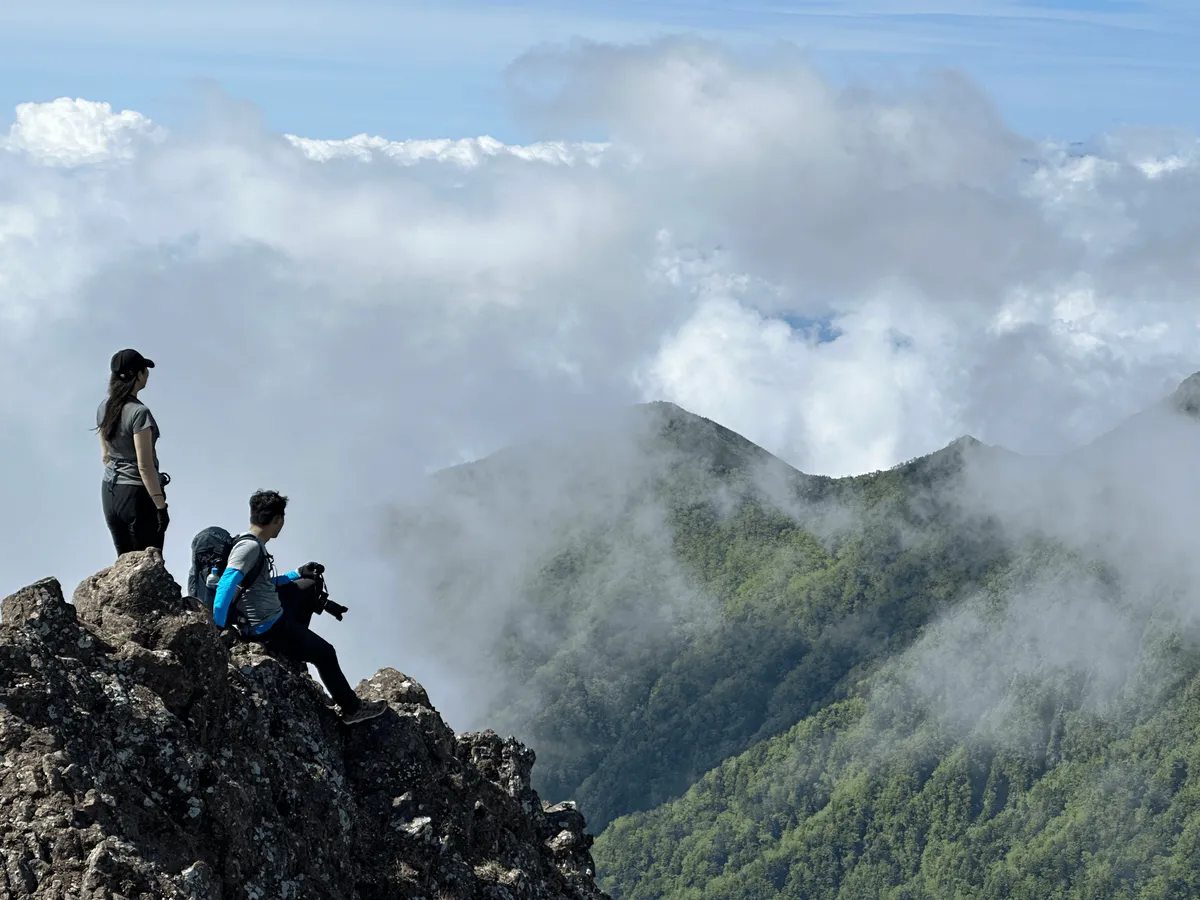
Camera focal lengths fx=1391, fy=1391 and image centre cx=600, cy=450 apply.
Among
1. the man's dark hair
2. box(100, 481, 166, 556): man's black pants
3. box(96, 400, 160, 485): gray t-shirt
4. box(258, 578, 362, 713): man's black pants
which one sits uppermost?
box(96, 400, 160, 485): gray t-shirt

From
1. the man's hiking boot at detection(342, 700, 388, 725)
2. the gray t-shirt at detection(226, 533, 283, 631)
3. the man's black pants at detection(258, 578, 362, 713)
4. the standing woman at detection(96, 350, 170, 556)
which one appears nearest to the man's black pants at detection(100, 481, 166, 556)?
the standing woman at detection(96, 350, 170, 556)

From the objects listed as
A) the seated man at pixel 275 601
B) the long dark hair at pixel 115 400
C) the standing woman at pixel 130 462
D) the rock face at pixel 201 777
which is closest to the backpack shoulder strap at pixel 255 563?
the seated man at pixel 275 601

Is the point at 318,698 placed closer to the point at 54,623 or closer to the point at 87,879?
the point at 54,623

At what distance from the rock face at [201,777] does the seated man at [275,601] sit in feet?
1.73

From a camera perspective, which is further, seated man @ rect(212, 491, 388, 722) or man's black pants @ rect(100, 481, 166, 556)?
man's black pants @ rect(100, 481, 166, 556)

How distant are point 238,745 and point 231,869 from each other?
3334mm

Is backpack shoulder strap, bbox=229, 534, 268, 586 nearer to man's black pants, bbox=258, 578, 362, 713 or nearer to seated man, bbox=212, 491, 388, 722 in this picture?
seated man, bbox=212, 491, 388, 722

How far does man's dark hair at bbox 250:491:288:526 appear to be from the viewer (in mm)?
28281

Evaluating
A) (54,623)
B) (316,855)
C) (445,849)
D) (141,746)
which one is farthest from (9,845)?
(445,849)

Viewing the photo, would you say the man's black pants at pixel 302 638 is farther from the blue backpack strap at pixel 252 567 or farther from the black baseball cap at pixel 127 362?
the black baseball cap at pixel 127 362

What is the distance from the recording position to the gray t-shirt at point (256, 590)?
28.1 m

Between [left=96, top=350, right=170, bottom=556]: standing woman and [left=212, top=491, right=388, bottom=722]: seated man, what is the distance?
7.00 feet

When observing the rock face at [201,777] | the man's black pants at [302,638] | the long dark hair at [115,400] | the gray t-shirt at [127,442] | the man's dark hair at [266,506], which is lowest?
the rock face at [201,777]

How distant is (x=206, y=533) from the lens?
29328 mm
